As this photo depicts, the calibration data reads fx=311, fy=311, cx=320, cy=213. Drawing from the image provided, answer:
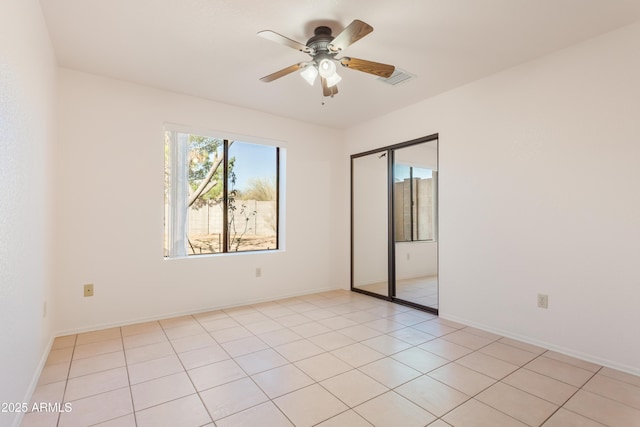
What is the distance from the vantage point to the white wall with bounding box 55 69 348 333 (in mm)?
2945

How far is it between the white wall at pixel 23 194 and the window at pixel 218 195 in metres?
1.22

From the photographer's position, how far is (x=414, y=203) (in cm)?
404

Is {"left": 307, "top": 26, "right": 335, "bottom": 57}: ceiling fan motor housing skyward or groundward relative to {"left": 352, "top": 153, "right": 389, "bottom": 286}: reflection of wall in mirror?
skyward

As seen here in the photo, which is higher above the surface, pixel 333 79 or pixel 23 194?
pixel 333 79

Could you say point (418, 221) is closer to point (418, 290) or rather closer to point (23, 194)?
point (418, 290)

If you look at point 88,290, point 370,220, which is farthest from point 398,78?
point 88,290

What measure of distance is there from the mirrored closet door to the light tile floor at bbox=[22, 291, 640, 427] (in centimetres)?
89

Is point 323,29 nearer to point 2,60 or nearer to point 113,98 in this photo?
point 2,60

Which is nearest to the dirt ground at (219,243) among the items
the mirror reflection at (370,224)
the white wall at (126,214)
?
the white wall at (126,214)

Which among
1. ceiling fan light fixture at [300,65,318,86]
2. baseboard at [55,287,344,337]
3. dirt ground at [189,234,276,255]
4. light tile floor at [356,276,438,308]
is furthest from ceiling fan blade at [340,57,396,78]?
baseboard at [55,287,344,337]

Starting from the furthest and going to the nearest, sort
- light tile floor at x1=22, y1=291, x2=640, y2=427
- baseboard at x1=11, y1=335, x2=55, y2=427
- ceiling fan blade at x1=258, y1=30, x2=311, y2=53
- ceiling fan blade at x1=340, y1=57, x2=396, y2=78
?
ceiling fan blade at x1=340, y1=57, x2=396, y2=78
ceiling fan blade at x1=258, y1=30, x2=311, y2=53
light tile floor at x1=22, y1=291, x2=640, y2=427
baseboard at x1=11, y1=335, x2=55, y2=427

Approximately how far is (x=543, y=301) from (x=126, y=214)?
403 centimetres

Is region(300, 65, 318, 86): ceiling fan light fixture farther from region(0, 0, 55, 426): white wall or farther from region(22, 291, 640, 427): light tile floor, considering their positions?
region(22, 291, 640, 427): light tile floor

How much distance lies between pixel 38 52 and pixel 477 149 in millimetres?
3703
